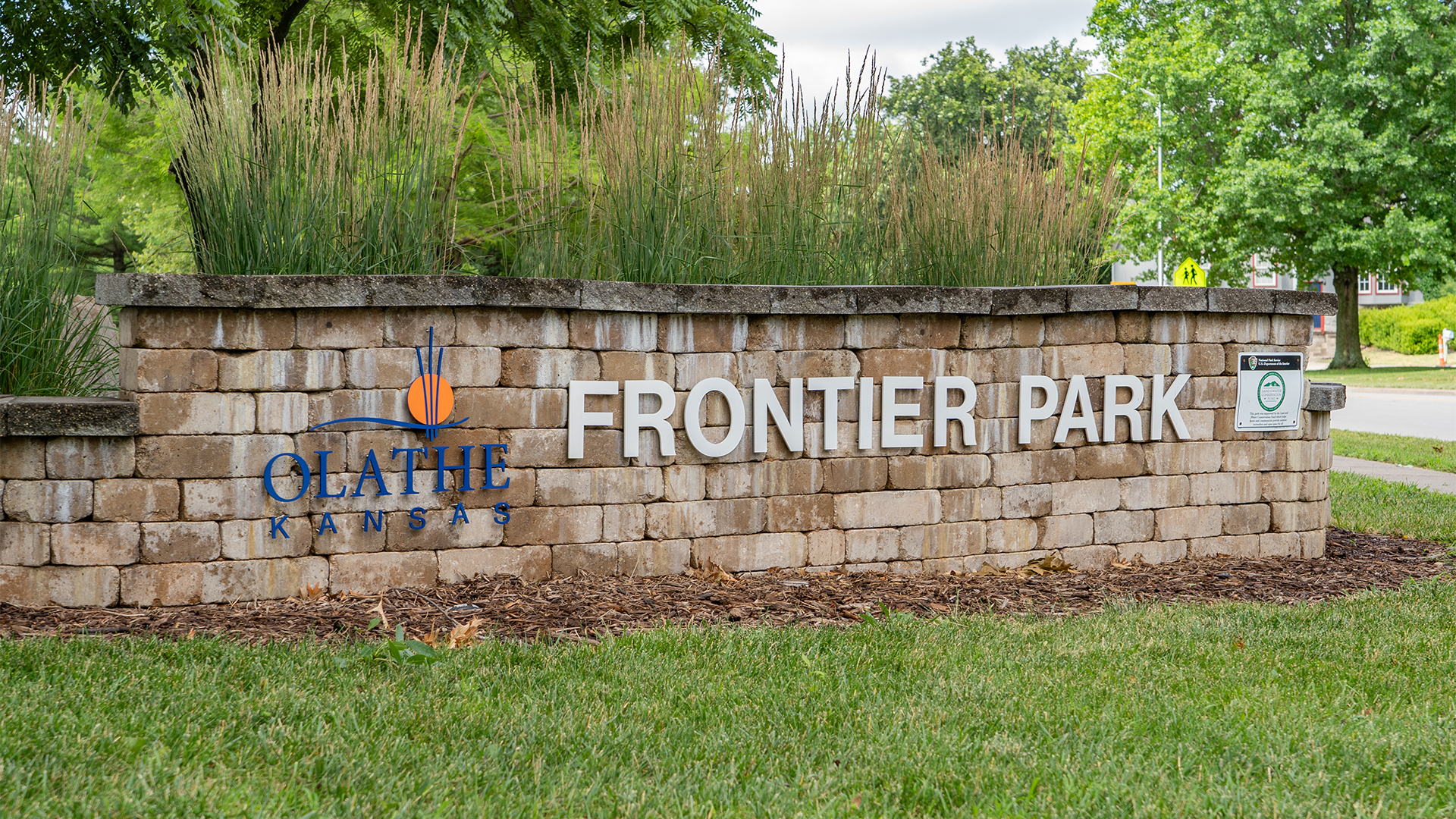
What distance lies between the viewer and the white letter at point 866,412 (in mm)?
5750

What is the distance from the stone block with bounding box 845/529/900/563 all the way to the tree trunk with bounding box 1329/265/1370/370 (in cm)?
2928

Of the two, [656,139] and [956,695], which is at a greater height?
[656,139]

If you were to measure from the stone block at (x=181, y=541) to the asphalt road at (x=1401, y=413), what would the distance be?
1231 cm

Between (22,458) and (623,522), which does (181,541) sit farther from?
(623,522)

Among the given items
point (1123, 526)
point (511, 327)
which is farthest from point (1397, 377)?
point (511, 327)

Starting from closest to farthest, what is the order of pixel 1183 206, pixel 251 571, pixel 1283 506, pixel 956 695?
pixel 956 695 → pixel 251 571 → pixel 1283 506 → pixel 1183 206

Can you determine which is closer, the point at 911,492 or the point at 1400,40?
the point at 911,492

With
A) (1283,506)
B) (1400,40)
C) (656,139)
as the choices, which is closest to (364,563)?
(656,139)

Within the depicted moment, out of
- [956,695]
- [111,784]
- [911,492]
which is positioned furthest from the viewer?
[911,492]

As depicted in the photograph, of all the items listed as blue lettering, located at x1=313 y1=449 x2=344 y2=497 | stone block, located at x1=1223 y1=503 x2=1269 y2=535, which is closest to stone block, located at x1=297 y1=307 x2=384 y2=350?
blue lettering, located at x1=313 y1=449 x2=344 y2=497

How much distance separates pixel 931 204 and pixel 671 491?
2.18 meters

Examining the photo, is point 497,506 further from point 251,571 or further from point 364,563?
point 251,571

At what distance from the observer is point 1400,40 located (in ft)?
84.3

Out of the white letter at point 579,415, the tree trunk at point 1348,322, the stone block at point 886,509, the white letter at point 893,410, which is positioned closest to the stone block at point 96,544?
the white letter at point 579,415
